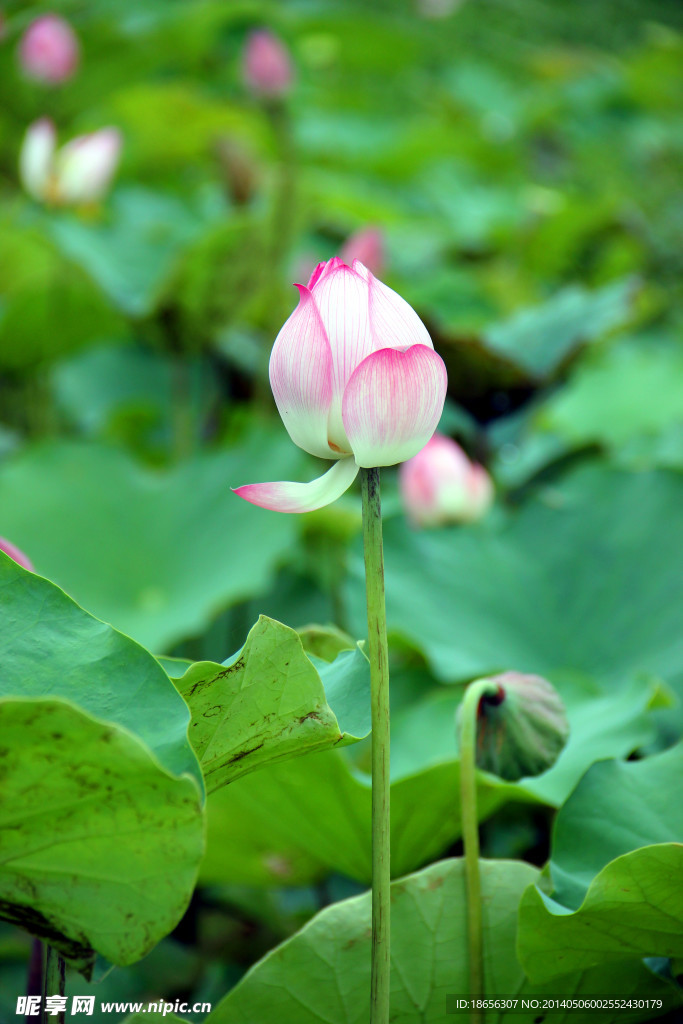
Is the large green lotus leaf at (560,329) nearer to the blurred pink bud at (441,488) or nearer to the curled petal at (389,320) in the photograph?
the blurred pink bud at (441,488)

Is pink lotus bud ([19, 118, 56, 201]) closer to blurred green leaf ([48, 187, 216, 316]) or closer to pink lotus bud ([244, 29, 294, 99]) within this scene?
blurred green leaf ([48, 187, 216, 316])

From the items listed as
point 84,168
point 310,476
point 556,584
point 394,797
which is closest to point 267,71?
point 84,168

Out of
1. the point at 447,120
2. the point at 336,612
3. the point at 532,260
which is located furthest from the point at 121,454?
the point at 447,120

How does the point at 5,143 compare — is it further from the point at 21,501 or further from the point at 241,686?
the point at 241,686

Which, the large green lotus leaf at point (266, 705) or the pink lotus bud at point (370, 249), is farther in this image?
the pink lotus bud at point (370, 249)

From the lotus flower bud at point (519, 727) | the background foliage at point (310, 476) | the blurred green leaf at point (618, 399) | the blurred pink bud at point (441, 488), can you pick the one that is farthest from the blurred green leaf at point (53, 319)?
the lotus flower bud at point (519, 727)

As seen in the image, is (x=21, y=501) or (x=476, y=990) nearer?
(x=476, y=990)
